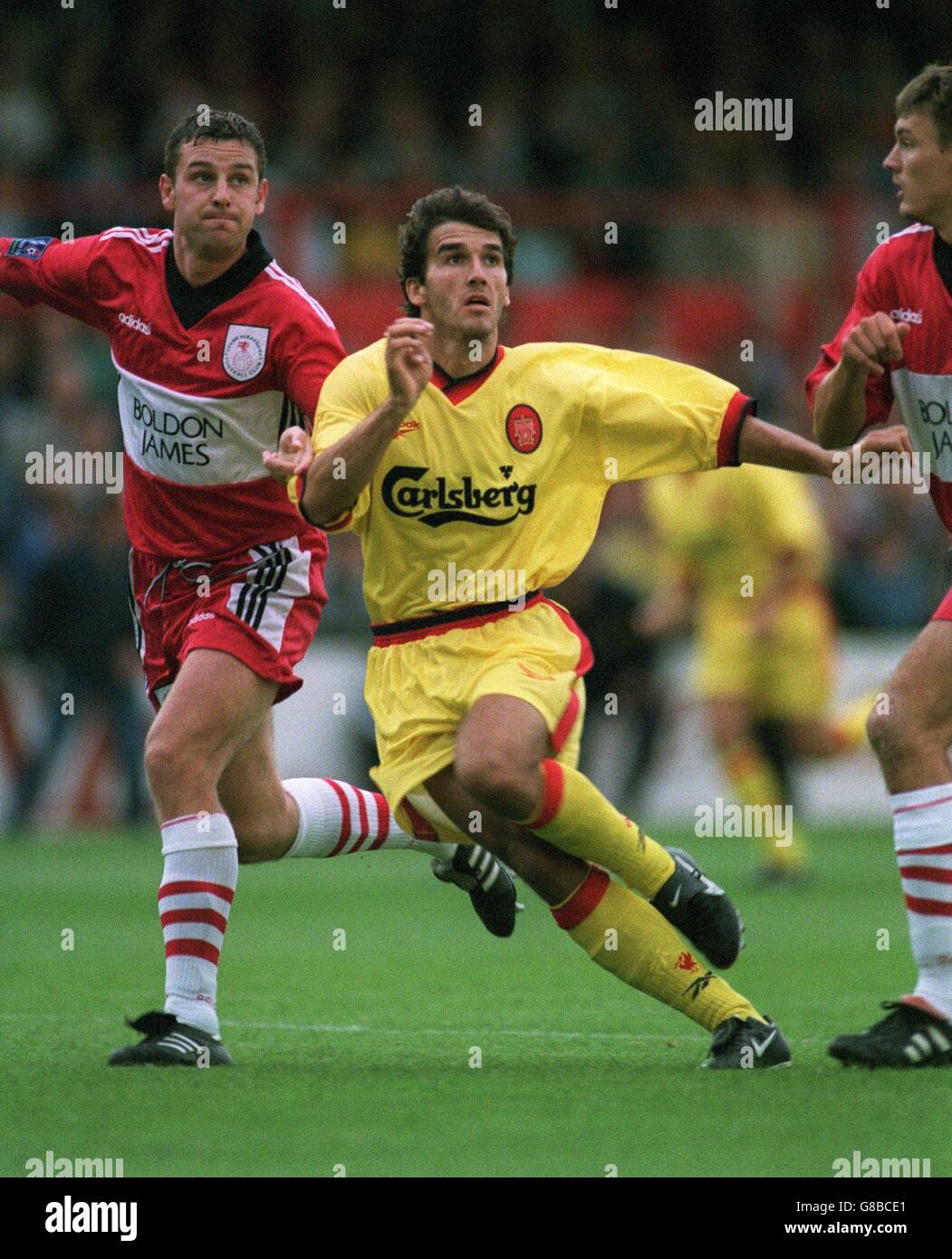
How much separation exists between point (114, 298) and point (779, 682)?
23.0 feet

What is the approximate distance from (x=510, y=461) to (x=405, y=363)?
708 mm

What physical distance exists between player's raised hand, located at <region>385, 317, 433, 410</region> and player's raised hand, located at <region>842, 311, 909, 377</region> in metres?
1.08

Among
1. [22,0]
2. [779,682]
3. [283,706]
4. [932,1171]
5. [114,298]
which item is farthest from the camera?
[22,0]

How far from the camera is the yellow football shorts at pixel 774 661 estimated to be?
12.4 meters

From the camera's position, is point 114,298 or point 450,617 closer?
point 450,617

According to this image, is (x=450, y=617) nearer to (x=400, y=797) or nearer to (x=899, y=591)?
(x=400, y=797)

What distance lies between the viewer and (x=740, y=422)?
583cm

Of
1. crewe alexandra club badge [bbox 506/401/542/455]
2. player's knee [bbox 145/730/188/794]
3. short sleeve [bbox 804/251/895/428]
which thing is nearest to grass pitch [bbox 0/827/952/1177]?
player's knee [bbox 145/730/188/794]

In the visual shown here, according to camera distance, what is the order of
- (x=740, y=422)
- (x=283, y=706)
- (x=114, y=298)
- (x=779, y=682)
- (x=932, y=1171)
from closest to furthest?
(x=932, y=1171), (x=740, y=422), (x=114, y=298), (x=779, y=682), (x=283, y=706)

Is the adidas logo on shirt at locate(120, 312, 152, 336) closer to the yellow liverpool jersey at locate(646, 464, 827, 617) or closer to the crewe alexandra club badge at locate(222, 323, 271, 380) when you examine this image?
the crewe alexandra club badge at locate(222, 323, 271, 380)

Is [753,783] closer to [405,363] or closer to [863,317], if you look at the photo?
[863,317]

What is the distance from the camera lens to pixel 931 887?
18.5ft

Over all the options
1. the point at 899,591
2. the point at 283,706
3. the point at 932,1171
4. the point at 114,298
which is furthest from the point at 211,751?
the point at 899,591

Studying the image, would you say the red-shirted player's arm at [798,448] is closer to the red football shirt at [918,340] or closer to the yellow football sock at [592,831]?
the red football shirt at [918,340]
